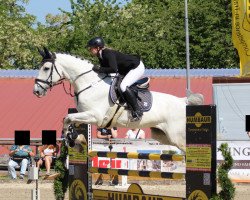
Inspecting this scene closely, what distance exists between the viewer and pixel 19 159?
1981cm

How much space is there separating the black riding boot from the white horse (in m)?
0.11

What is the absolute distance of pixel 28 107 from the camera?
92.5 ft

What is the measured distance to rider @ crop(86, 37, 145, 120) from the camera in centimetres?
1181

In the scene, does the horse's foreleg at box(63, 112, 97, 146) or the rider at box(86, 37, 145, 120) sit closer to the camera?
the horse's foreleg at box(63, 112, 97, 146)

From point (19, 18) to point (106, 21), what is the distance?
1468 centimetres

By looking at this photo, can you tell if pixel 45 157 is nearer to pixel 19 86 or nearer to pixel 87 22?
pixel 19 86

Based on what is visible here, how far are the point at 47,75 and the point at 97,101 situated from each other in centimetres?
77

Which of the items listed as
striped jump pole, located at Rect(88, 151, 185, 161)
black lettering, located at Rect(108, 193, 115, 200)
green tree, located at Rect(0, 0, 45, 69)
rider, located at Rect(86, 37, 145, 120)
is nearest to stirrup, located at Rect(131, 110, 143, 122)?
rider, located at Rect(86, 37, 145, 120)

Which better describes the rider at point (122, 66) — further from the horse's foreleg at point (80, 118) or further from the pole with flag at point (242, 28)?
the pole with flag at point (242, 28)

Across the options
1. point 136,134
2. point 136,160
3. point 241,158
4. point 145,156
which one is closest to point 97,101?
point 145,156

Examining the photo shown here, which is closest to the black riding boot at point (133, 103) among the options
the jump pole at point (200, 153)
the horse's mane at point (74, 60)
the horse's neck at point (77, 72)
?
the horse's neck at point (77, 72)

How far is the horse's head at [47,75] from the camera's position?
1209 centimetres

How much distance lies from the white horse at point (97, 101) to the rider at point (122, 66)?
0.52ft

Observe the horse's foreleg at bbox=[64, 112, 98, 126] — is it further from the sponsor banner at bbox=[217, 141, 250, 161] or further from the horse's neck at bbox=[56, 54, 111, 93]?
the sponsor banner at bbox=[217, 141, 250, 161]
